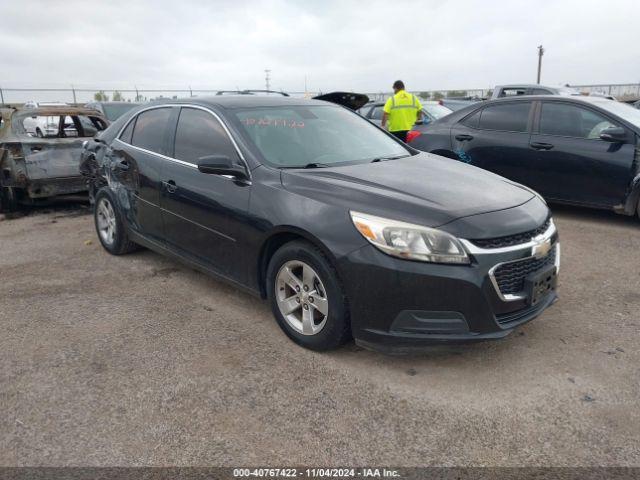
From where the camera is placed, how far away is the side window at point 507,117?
22.5 feet

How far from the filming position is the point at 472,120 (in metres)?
7.31

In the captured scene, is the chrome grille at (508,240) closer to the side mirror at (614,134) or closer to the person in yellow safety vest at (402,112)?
the side mirror at (614,134)

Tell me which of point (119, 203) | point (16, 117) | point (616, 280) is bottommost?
point (616, 280)

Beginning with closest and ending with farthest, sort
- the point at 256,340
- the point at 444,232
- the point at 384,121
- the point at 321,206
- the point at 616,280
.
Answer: the point at 444,232 → the point at 321,206 → the point at 256,340 → the point at 616,280 → the point at 384,121

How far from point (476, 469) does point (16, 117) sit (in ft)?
23.8

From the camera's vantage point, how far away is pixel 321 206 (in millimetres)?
3223

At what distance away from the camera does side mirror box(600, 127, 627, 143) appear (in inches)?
239

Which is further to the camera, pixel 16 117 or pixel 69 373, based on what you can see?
pixel 16 117

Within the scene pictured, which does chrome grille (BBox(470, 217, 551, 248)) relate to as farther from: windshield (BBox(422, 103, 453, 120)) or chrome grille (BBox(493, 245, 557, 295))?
windshield (BBox(422, 103, 453, 120))

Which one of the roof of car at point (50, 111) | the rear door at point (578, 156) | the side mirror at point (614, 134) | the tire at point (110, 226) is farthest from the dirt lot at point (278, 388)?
the roof of car at point (50, 111)

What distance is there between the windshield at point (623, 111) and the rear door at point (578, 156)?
15 centimetres

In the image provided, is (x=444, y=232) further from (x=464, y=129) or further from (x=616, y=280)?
(x=464, y=129)

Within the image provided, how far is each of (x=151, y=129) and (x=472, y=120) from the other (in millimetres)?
4418

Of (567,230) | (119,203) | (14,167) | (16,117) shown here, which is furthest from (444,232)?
(16,117)
